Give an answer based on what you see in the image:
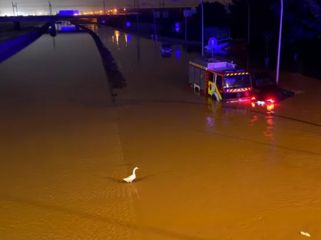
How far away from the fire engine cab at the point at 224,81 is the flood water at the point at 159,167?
34.0 inches

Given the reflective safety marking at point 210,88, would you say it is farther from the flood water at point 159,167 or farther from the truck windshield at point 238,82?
the truck windshield at point 238,82

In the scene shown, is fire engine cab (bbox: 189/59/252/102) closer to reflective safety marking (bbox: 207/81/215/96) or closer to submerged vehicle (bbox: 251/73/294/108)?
reflective safety marking (bbox: 207/81/215/96)

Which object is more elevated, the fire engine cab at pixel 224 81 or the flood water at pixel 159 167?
the fire engine cab at pixel 224 81

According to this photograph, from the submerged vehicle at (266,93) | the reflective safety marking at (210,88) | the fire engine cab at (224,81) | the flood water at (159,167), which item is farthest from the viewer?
the reflective safety marking at (210,88)

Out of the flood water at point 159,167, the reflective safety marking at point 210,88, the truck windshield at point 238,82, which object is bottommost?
Result: the flood water at point 159,167

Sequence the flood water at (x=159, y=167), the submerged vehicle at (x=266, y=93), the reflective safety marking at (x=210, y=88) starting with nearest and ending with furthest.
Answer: the flood water at (x=159, y=167), the submerged vehicle at (x=266, y=93), the reflective safety marking at (x=210, y=88)

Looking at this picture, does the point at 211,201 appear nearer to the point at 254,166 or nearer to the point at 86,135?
the point at 254,166

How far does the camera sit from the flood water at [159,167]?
1096cm

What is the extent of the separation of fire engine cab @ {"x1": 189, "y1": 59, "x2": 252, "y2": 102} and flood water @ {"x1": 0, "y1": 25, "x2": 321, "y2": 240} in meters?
0.86

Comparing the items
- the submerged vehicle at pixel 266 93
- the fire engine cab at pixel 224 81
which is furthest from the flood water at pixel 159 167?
the fire engine cab at pixel 224 81

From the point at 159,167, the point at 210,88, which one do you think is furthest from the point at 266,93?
the point at 159,167

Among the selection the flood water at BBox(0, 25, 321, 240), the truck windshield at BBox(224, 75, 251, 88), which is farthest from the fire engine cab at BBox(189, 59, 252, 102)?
the flood water at BBox(0, 25, 321, 240)

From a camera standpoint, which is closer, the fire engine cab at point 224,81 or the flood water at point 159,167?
the flood water at point 159,167

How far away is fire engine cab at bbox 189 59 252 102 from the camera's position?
885 inches
